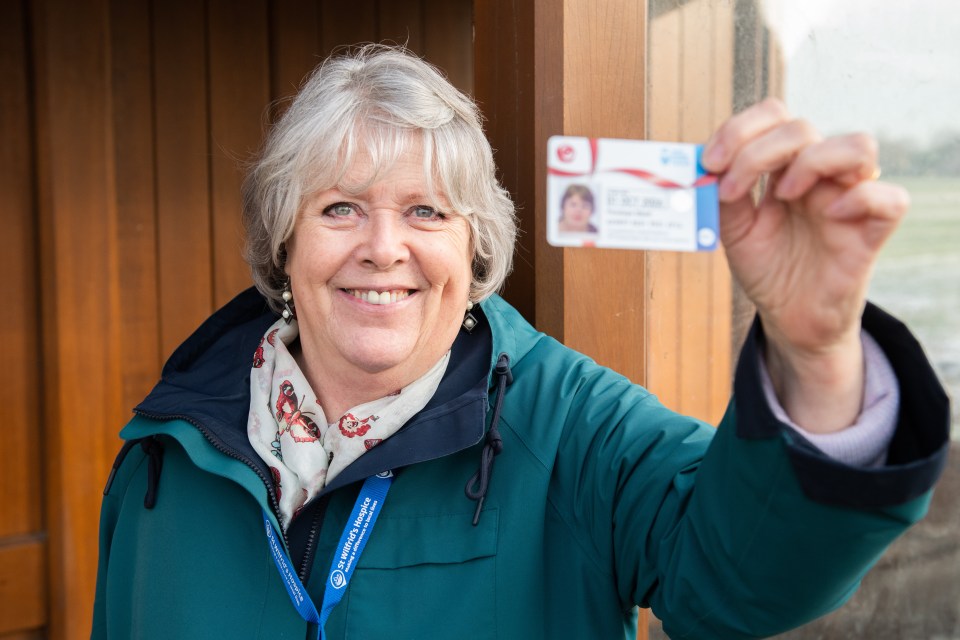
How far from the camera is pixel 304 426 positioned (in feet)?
4.93

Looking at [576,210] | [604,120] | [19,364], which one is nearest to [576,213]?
[576,210]

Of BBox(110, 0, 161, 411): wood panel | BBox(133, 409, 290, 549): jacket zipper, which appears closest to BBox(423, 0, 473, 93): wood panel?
BBox(110, 0, 161, 411): wood panel

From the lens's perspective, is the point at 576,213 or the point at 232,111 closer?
the point at 576,213

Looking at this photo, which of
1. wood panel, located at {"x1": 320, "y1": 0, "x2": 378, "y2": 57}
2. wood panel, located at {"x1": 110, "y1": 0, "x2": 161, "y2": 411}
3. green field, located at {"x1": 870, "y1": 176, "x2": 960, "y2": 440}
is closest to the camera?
green field, located at {"x1": 870, "y1": 176, "x2": 960, "y2": 440}

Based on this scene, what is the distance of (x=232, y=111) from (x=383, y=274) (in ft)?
4.80

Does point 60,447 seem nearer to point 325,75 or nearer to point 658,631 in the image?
point 325,75

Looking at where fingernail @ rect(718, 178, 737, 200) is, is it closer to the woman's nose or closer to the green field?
the woman's nose

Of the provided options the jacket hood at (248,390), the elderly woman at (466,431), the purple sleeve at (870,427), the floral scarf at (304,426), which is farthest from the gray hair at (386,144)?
the purple sleeve at (870,427)

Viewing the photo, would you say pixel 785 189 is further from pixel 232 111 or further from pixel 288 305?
pixel 232 111

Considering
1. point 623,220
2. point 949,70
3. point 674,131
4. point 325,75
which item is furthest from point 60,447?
point 949,70

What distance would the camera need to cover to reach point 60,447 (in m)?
2.40

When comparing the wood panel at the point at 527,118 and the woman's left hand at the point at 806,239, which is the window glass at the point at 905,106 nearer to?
the wood panel at the point at 527,118

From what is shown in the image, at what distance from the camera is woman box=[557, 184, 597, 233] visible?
2.98 feet

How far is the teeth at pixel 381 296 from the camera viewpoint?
57.1 inches
